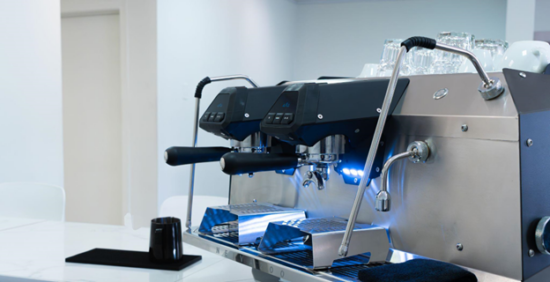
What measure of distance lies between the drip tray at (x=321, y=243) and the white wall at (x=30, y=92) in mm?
1955

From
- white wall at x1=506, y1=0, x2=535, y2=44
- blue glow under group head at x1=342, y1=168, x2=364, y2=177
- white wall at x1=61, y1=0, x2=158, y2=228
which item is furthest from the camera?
white wall at x1=506, y1=0, x2=535, y2=44

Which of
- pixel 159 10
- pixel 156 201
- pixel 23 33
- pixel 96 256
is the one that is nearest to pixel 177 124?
pixel 156 201

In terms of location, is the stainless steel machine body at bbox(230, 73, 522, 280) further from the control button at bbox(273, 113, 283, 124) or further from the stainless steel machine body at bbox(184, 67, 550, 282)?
the control button at bbox(273, 113, 283, 124)

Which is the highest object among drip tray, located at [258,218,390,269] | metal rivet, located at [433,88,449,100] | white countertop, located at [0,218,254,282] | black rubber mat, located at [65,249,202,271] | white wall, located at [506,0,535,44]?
white wall, located at [506,0,535,44]

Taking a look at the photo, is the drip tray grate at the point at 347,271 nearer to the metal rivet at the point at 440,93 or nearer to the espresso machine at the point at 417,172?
the espresso machine at the point at 417,172

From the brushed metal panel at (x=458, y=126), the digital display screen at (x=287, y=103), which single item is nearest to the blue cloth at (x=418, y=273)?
the brushed metal panel at (x=458, y=126)

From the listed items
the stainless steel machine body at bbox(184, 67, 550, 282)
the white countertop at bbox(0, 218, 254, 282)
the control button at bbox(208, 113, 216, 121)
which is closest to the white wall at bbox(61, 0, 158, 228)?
the white countertop at bbox(0, 218, 254, 282)

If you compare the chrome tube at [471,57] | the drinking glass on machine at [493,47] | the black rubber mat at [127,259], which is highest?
the drinking glass on machine at [493,47]

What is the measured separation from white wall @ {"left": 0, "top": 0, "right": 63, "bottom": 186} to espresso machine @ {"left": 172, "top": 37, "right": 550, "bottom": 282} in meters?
1.83

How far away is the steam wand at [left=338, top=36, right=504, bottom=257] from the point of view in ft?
2.50

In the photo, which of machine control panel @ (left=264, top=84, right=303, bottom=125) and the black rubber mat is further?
the black rubber mat

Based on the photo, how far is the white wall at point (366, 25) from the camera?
5.08m

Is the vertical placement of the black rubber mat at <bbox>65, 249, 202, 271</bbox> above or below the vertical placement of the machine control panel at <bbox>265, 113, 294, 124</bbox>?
below

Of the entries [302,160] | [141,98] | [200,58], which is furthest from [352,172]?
[200,58]
